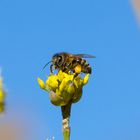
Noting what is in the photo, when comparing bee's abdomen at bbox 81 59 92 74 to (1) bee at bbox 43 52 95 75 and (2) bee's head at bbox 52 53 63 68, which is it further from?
(2) bee's head at bbox 52 53 63 68

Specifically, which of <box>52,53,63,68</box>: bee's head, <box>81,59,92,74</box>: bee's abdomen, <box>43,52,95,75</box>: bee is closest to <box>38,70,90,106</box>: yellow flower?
<box>43,52,95,75</box>: bee

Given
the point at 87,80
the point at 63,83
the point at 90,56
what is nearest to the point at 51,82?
the point at 63,83

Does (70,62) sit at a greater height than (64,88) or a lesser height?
greater

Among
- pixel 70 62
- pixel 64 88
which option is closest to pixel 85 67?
pixel 70 62

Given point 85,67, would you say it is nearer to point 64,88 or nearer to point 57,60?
point 57,60

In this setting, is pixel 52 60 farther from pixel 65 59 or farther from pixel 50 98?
pixel 50 98

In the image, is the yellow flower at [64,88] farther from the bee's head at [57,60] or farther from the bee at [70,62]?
the bee's head at [57,60]
